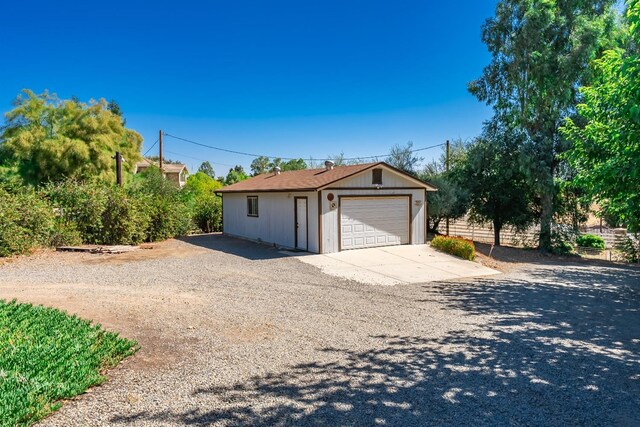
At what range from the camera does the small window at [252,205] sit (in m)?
17.6

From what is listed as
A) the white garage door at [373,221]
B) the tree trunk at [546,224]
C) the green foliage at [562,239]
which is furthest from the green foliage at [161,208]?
the green foliage at [562,239]

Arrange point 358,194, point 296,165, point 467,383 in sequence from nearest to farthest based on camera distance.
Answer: point 467,383 → point 358,194 → point 296,165

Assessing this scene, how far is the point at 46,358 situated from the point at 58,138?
25.8 m

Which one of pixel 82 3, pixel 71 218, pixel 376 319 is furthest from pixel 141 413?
pixel 71 218

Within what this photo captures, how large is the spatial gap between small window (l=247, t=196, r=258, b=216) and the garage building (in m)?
0.60

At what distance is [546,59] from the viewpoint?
16.6 m

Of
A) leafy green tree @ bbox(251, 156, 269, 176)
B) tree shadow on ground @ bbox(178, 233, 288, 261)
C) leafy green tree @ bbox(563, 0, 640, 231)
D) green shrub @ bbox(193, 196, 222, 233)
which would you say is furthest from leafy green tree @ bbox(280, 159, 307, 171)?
leafy green tree @ bbox(563, 0, 640, 231)

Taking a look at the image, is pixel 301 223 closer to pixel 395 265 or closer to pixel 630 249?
pixel 395 265

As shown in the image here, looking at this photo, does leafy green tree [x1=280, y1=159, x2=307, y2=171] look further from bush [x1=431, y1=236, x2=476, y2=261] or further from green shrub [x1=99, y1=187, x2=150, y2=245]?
bush [x1=431, y1=236, x2=476, y2=261]

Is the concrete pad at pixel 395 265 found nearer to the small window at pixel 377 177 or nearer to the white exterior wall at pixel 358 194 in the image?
the white exterior wall at pixel 358 194

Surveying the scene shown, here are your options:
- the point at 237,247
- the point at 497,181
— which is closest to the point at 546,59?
the point at 497,181

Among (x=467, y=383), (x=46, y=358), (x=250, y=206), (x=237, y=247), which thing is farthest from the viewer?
(x=250, y=206)

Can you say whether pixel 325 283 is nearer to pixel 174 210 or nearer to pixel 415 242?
pixel 415 242

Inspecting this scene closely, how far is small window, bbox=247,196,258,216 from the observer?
1758 cm
